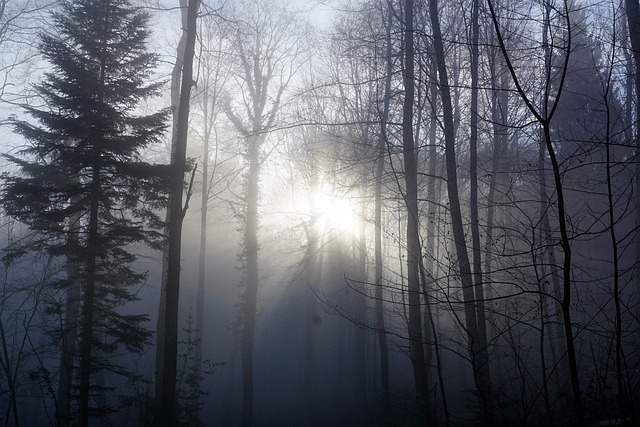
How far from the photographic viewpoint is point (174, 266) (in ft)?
32.6

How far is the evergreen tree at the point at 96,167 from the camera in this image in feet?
31.8

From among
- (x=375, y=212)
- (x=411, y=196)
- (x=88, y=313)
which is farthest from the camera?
(x=375, y=212)

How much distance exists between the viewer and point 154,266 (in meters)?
34.1

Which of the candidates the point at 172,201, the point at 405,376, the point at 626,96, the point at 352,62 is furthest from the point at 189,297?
the point at 626,96

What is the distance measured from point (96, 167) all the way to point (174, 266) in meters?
2.66

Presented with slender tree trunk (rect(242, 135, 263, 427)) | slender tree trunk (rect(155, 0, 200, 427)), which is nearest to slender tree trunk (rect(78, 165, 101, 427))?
slender tree trunk (rect(155, 0, 200, 427))

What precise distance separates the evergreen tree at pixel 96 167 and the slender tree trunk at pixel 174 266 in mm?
481

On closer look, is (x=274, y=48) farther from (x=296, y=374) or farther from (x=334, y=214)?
(x=296, y=374)

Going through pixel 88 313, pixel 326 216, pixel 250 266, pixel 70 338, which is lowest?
pixel 70 338

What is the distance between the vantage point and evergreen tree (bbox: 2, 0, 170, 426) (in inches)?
381

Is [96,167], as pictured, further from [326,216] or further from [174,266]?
[326,216]

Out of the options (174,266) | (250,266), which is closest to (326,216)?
(250,266)

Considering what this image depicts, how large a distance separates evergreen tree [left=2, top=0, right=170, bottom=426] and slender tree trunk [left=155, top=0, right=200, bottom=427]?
0.48 meters

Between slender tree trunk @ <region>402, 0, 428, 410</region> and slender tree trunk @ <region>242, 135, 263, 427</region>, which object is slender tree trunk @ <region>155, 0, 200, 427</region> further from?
slender tree trunk @ <region>242, 135, 263, 427</region>
